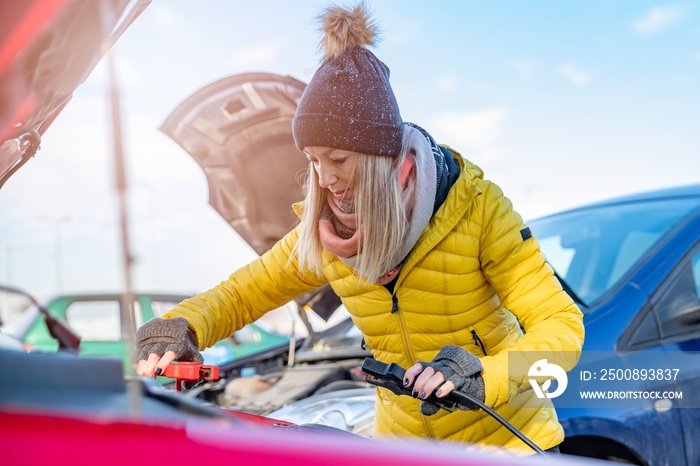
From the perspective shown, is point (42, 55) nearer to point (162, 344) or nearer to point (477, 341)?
point (162, 344)

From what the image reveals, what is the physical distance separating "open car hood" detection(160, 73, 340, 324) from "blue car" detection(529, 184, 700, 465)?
127cm

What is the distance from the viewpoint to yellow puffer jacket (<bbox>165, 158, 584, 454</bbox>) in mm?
1816

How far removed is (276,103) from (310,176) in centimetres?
114

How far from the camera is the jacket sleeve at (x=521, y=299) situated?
65.3 inches

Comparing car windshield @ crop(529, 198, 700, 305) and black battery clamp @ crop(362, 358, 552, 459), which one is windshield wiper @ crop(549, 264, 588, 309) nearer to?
car windshield @ crop(529, 198, 700, 305)

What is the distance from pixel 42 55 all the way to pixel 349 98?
78cm

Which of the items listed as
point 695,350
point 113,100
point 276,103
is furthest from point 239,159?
point 113,100

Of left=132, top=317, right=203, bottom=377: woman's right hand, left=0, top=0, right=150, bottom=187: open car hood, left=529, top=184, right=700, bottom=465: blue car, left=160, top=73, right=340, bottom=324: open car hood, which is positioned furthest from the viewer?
left=160, top=73, right=340, bottom=324: open car hood

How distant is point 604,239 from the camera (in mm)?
3146

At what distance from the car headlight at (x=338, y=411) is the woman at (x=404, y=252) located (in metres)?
0.84

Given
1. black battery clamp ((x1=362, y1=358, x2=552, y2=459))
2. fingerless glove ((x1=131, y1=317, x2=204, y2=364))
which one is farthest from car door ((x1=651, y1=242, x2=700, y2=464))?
fingerless glove ((x1=131, y1=317, x2=204, y2=364))

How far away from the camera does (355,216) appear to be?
74.2 inches

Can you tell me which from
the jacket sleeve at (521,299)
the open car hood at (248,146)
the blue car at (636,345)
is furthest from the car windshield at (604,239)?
the open car hood at (248,146)

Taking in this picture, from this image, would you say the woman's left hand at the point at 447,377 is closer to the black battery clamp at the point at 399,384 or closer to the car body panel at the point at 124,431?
the black battery clamp at the point at 399,384
